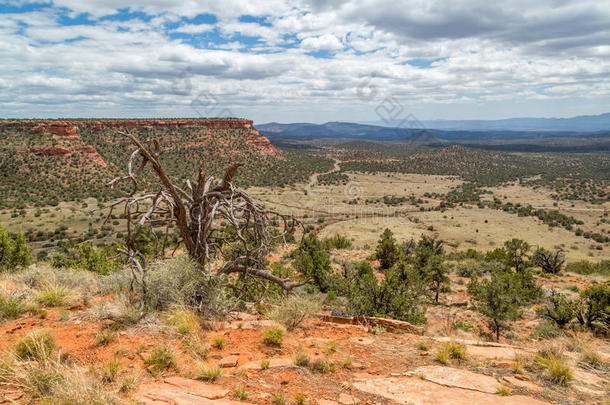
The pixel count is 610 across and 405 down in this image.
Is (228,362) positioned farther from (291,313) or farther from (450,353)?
(450,353)

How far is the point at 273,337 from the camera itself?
4930 millimetres

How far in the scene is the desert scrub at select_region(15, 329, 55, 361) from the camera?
3904 millimetres

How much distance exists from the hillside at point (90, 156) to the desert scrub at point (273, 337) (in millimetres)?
37901

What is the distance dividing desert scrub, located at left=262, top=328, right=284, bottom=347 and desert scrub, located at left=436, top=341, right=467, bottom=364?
237cm

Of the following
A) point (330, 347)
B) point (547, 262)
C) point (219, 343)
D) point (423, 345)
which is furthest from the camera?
point (547, 262)

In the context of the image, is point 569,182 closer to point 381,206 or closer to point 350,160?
point 381,206

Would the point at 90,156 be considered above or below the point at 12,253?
above

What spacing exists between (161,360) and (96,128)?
279 ft

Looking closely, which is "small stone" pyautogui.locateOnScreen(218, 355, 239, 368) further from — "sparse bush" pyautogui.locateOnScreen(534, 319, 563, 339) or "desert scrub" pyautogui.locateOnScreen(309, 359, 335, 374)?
"sparse bush" pyautogui.locateOnScreen(534, 319, 563, 339)

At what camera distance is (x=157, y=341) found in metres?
4.64

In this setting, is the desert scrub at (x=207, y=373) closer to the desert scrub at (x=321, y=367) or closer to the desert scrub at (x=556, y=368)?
the desert scrub at (x=321, y=367)

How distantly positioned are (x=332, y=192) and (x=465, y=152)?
84572mm

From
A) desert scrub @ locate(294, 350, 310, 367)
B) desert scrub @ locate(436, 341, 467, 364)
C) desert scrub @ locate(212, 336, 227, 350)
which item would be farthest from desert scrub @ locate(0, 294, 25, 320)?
desert scrub @ locate(436, 341, 467, 364)

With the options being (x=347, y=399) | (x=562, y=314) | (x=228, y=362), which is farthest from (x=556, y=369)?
(x=562, y=314)
